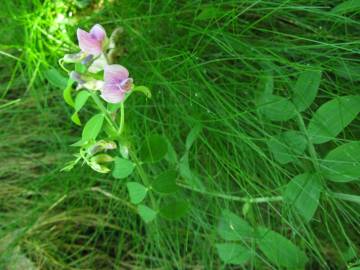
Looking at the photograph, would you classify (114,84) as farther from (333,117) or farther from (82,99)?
(333,117)

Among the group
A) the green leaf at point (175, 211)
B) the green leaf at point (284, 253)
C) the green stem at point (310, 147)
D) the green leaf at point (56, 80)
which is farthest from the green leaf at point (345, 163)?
the green leaf at point (56, 80)

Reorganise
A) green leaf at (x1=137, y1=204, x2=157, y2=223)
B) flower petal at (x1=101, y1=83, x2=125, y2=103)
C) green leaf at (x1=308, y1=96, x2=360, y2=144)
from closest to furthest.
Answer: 1. flower petal at (x1=101, y1=83, x2=125, y2=103)
2. green leaf at (x1=308, y1=96, x2=360, y2=144)
3. green leaf at (x1=137, y1=204, x2=157, y2=223)

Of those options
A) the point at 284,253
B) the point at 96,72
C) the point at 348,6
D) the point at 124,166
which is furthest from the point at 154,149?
the point at 348,6

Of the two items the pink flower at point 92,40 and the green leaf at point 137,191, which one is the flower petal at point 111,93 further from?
the green leaf at point 137,191

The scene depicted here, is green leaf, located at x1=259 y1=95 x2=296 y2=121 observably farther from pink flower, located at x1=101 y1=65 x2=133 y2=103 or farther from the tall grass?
pink flower, located at x1=101 y1=65 x2=133 y2=103

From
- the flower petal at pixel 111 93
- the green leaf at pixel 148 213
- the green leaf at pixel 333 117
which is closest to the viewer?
Answer: the flower petal at pixel 111 93

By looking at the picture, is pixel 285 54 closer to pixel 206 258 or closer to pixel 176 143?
pixel 176 143

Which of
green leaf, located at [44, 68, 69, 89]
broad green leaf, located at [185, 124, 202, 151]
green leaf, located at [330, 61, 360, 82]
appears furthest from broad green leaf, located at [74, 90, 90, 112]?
green leaf, located at [330, 61, 360, 82]
